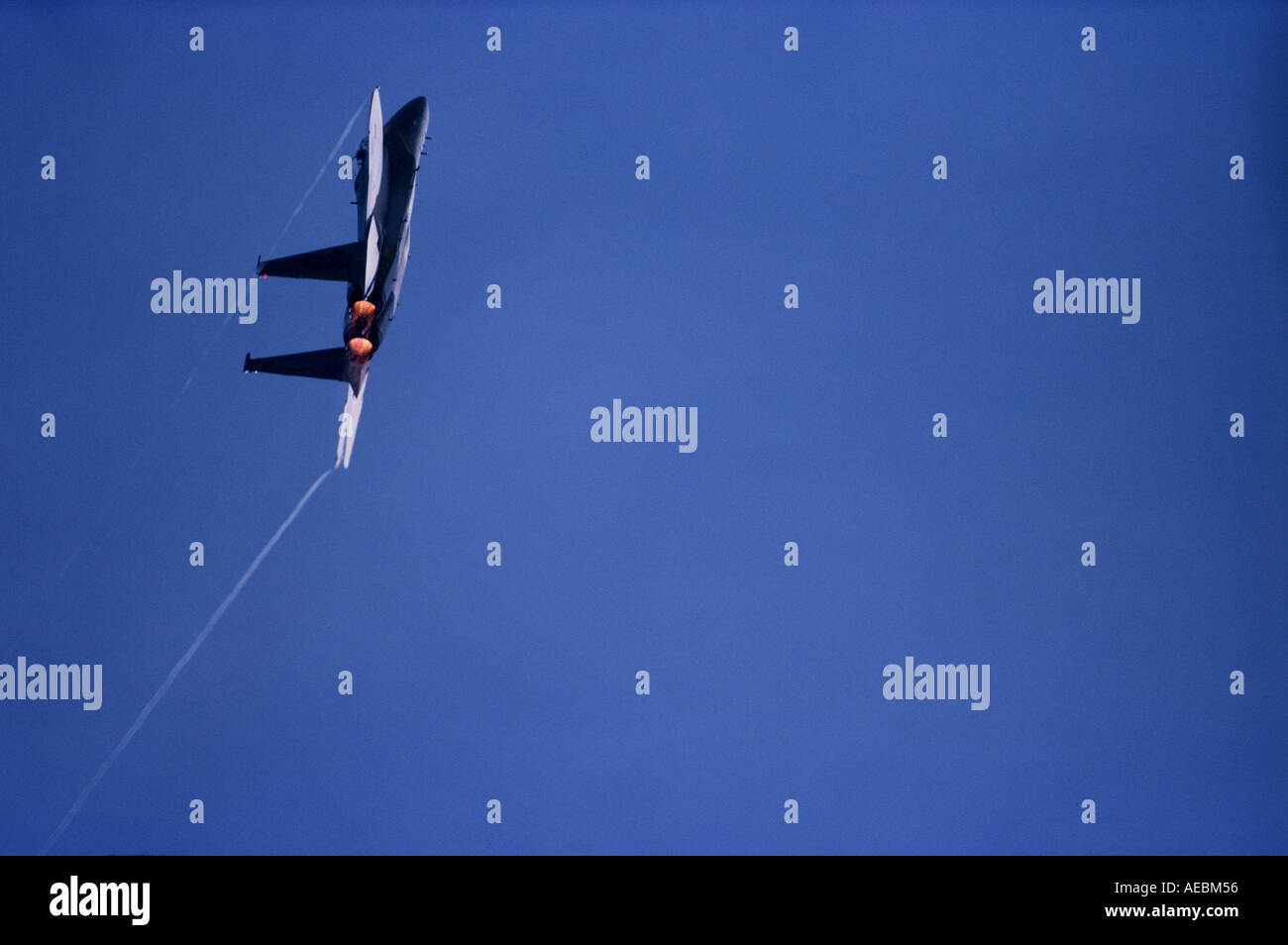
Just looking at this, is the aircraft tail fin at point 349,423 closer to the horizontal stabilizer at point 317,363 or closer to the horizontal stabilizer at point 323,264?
the horizontal stabilizer at point 317,363

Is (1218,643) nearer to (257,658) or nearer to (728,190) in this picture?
(728,190)

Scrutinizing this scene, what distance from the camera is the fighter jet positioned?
403 cm

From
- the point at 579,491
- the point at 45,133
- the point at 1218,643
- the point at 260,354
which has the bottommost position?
the point at 1218,643

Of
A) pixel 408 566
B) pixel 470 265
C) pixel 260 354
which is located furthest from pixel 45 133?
pixel 408 566

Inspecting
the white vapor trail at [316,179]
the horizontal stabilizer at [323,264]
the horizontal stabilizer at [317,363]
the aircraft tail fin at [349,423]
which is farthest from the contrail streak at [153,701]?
the white vapor trail at [316,179]

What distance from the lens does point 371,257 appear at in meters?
4.04

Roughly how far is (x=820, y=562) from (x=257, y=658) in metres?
2.19

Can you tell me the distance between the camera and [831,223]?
440 centimetres

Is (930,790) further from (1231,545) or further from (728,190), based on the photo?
(728,190)

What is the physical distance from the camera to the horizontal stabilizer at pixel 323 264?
414cm

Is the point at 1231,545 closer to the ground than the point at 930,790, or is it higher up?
higher up

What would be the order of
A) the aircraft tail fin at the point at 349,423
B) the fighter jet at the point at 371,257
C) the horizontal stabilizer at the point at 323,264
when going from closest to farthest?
1. the fighter jet at the point at 371,257
2. the horizontal stabilizer at the point at 323,264
3. the aircraft tail fin at the point at 349,423

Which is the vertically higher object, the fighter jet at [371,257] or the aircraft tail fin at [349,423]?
the fighter jet at [371,257]

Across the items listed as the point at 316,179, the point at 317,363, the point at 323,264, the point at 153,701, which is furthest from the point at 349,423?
the point at 153,701
